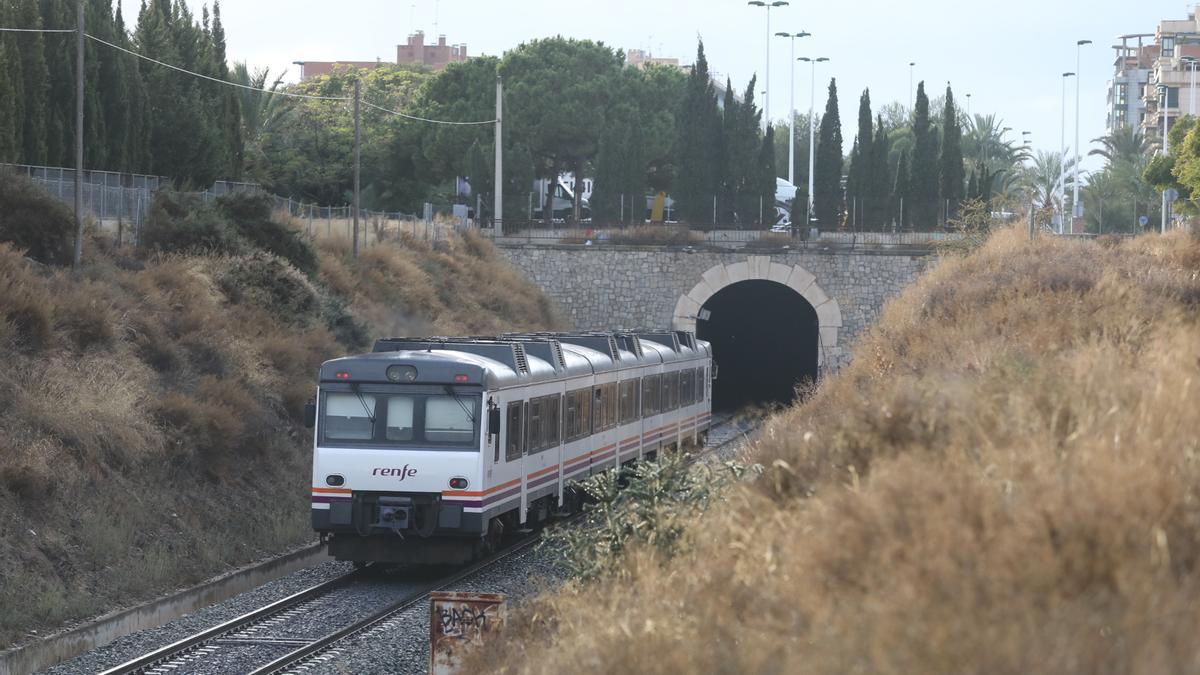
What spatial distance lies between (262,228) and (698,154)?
26.6 m

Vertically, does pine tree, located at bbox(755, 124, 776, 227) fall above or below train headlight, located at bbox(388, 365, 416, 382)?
above

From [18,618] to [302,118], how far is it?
58712 mm

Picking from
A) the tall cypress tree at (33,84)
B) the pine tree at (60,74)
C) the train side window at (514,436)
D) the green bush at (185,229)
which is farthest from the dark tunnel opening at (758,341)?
the train side window at (514,436)

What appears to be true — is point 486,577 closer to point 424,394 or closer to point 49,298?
point 424,394

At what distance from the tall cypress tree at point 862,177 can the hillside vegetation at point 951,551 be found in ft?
157

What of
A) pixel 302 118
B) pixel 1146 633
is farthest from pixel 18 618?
pixel 302 118

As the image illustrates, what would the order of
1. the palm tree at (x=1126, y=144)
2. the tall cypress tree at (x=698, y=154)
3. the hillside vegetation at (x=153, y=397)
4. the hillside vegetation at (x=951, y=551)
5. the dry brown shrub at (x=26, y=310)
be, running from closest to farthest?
the hillside vegetation at (x=951, y=551)
the hillside vegetation at (x=153, y=397)
the dry brown shrub at (x=26, y=310)
the tall cypress tree at (x=698, y=154)
the palm tree at (x=1126, y=144)

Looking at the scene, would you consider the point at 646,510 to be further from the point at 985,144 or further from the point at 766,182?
the point at 985,144

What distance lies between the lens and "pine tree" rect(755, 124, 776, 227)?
187 ft

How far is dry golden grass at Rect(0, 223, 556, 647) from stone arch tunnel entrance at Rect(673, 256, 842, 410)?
19.2 metres

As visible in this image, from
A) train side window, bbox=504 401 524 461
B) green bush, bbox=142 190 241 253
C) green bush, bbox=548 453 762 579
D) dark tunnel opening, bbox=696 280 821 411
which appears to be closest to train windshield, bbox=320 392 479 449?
train side window, bbox=504 401 524 461

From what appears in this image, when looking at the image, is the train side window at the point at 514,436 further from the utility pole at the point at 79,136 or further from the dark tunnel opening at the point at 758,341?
the dark tunnel opening at the point at 758,341

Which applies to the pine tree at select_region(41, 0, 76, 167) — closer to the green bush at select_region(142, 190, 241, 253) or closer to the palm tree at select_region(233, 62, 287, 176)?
the green bush at select_region(142, 190, 241, 253)

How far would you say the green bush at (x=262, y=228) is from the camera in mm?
32906
